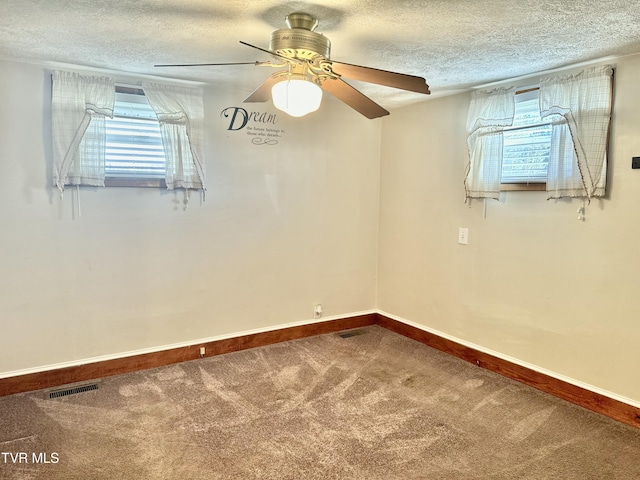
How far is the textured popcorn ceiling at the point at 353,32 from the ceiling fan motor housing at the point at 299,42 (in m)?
0.11

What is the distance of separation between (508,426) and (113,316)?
273 cm

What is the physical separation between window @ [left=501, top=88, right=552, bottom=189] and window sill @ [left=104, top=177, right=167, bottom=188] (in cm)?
253

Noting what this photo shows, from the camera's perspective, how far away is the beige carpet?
218 centimetres

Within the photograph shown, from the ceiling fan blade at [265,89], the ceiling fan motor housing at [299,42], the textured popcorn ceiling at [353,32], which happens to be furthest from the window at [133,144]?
the ceiling fan motor housing at [299,42]

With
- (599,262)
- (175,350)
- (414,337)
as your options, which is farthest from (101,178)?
(599,262)

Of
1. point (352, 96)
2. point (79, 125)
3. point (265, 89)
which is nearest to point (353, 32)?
point (352, 96)

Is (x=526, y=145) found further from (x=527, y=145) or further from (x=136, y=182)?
(x=136, y=182)

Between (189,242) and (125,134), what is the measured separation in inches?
35.6

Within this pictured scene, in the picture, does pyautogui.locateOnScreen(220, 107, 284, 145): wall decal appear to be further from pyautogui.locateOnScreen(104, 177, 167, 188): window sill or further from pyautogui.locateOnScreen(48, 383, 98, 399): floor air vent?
pyautogui.locateOnScreen(48, 383, 98, 399): floor air vent

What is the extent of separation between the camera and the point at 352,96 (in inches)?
91.3

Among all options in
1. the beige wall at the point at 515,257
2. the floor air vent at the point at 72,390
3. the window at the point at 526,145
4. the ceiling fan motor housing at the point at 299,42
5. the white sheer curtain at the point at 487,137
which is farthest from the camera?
the white sheer curtain at the point at 487,137

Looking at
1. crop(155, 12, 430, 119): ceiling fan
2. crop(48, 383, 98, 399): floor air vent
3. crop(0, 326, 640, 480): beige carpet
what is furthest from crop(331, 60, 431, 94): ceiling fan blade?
crop(48, 383, 98, 399): floor air vent

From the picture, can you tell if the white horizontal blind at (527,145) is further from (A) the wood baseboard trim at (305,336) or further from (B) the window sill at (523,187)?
(A) the wood baseboard trim at (305,336)

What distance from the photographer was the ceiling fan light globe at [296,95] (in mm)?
2010
